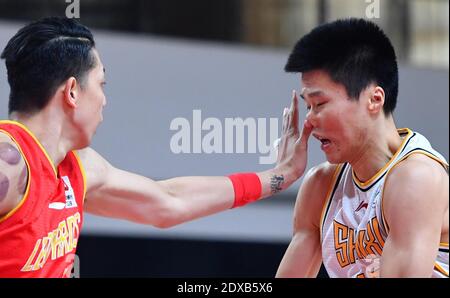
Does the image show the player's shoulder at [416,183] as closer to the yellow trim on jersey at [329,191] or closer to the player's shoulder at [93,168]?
the yellow trim on jersey at [329,191]

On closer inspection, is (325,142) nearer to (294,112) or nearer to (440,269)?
(294,112)

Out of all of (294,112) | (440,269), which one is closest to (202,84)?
(294,112)

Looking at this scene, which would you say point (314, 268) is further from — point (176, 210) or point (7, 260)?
point (7, 260)

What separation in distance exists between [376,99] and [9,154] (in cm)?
114

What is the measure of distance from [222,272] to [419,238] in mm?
3308

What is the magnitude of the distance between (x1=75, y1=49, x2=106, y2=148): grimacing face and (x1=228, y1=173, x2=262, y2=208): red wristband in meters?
0.60

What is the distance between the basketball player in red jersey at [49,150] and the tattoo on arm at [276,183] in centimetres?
52

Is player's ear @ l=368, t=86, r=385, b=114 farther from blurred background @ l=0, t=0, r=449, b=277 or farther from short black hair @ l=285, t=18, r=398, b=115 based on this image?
blurred background @ l=0, t=0, r=449, b=277

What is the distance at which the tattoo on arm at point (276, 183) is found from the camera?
10.1ft

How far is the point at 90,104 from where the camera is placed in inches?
105

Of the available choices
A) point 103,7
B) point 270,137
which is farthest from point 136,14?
point 270,137

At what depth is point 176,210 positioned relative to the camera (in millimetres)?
3059

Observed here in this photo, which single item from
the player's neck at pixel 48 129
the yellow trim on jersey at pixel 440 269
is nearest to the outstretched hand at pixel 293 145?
the yellow trim on jersey at pixel 440 269

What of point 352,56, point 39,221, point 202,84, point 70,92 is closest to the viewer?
point 39,221
